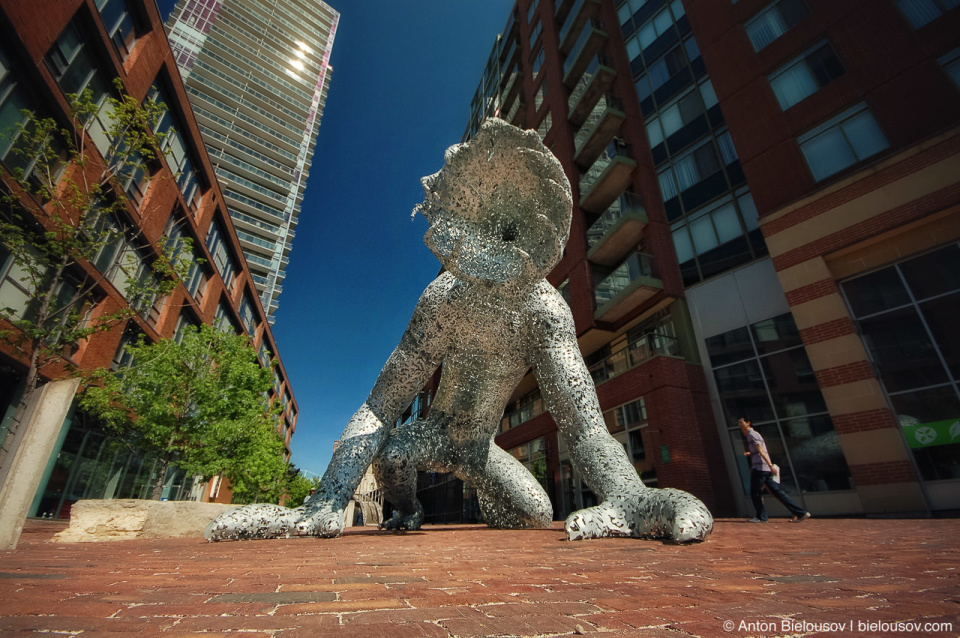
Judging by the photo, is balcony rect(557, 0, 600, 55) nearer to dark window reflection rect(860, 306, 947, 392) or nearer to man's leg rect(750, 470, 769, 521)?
dark window reflection rect(860, 306, 947, 392)

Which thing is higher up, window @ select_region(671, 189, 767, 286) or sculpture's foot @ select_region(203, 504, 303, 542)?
window @ select_region(671, 189, 767, 286)

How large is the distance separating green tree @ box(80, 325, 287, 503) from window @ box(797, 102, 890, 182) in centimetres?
1591

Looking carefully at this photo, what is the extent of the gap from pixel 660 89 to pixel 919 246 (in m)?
9.79

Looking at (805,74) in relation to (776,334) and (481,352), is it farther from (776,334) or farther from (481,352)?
(481,352)

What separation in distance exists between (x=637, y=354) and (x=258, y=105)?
180 ft

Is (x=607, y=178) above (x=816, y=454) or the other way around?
above

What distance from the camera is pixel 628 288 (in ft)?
40.8

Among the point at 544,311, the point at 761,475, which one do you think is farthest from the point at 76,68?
the point at 761,475

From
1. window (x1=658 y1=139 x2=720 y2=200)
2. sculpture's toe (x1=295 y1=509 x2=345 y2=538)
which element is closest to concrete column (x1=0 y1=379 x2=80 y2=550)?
sculpture's toe (x1=295 y1=509 x2=345 y2=538)

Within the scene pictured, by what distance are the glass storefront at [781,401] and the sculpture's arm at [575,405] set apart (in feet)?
29.7

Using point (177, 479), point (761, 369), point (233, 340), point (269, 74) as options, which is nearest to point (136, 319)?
point (233, 340)

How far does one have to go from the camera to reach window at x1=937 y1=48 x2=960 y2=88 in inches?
335

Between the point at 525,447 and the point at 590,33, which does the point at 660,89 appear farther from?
the point at 525,447

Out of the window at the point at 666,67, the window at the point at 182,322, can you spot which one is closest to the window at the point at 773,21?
the window at the point at 666,67
